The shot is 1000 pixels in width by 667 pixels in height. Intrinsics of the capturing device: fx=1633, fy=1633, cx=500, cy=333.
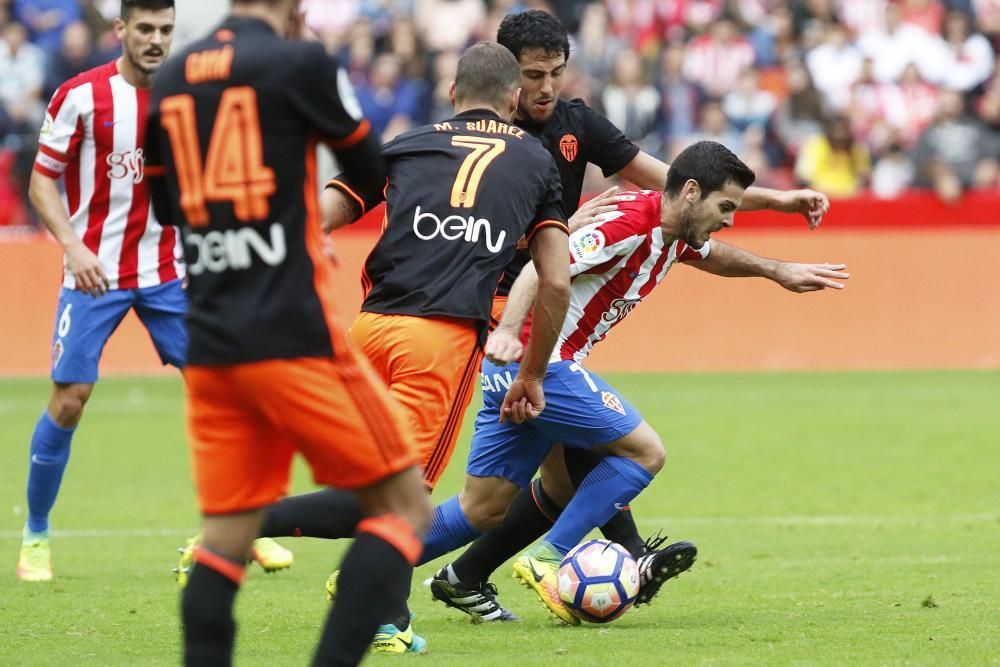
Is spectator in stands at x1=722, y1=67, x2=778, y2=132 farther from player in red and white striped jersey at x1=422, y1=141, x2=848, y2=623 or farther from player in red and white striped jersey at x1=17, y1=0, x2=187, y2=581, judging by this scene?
player in red and white striped jersey at x1=422, y1=141, x2=848, y2=623

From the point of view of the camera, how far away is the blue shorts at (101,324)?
7477 millimetres

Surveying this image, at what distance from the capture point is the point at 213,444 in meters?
4.18

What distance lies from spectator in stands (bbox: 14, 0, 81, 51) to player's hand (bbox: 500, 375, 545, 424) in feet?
52.9

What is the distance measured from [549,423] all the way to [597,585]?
0.65 m

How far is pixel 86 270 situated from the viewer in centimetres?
687

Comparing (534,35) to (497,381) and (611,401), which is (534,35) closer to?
(497,381)

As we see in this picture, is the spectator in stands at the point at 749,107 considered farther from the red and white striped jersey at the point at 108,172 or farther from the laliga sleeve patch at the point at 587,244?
the laliga sleeve patch at the point at 587,244

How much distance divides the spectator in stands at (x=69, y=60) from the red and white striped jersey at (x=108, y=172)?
1220cm

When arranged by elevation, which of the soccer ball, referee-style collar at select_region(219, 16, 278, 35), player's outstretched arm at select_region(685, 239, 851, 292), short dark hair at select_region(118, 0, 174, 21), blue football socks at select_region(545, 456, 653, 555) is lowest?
the soccer ball

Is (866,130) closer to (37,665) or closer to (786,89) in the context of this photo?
(786,89)

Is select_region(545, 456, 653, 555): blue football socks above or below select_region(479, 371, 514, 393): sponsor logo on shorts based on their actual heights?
below

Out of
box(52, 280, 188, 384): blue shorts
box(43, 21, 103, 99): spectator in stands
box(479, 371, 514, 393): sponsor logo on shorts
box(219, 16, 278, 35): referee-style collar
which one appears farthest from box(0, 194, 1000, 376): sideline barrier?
box(219, 16, 278, 35): referee-style collar

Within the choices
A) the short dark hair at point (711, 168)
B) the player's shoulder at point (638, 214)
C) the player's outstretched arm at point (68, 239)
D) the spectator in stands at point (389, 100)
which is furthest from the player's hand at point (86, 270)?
the spectator in stands at point (389, 100)

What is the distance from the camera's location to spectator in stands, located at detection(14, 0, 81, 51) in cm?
2073
